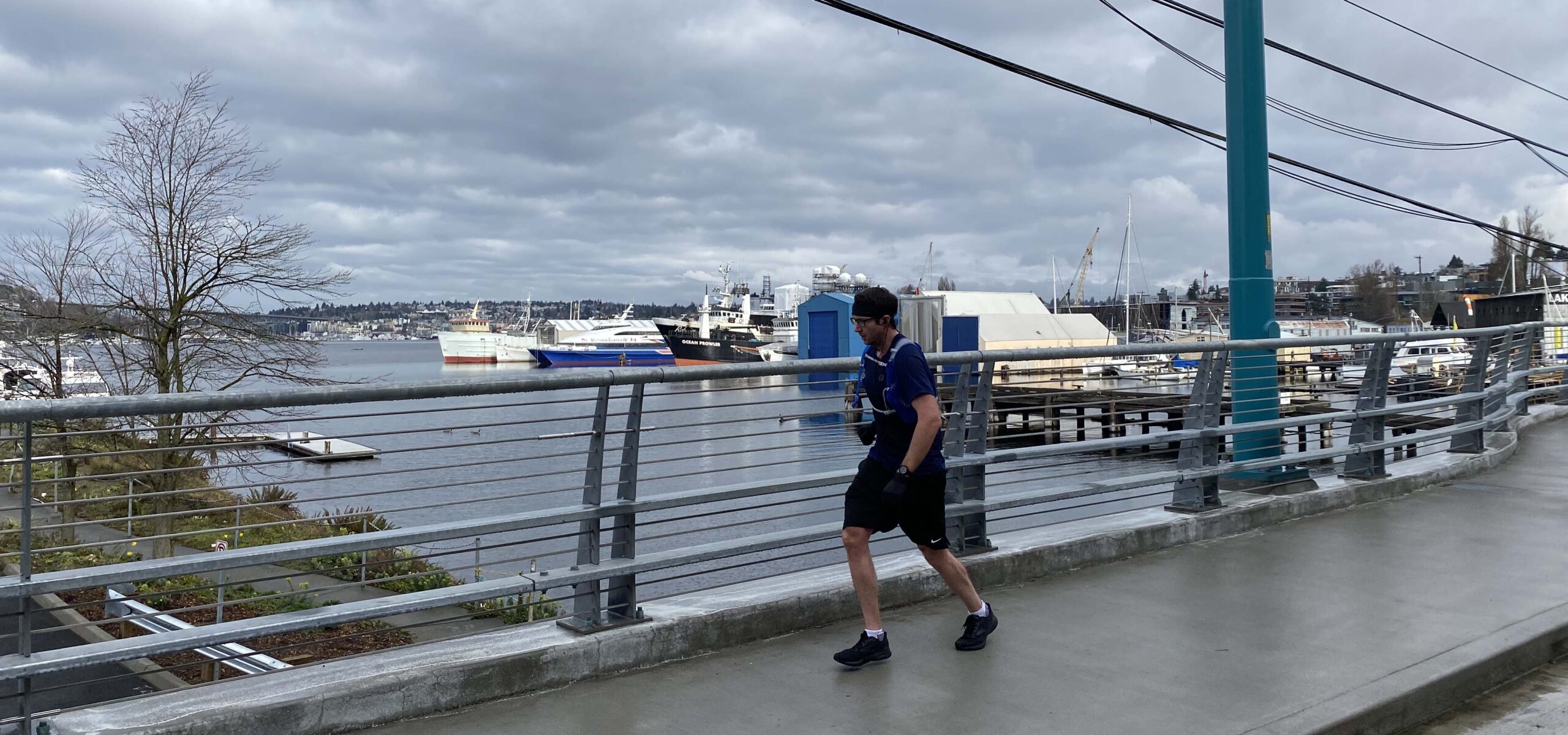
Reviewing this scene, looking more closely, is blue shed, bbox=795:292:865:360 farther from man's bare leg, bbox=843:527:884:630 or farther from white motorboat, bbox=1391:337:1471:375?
man's bare leg, bbox=843:527:884:630

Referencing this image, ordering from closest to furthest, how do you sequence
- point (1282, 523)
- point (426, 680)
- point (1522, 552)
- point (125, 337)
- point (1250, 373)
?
point (426, 680), point (1522, 552), point (1282, 523), point (1250, 373), point (125, 337)

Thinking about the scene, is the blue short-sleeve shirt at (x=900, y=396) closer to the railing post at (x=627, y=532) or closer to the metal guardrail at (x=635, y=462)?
the metal guardrail at (x=635, y=462)

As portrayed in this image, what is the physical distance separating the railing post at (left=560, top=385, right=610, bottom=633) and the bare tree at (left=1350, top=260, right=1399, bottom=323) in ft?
334

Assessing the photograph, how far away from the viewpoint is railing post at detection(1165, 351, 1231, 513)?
8.04 meters

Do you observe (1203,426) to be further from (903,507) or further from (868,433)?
(903,507)

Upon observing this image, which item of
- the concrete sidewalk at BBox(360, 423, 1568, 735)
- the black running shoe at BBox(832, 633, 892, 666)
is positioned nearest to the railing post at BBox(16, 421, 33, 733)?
the concrete sidewalk at BBox(360, 423, 1568, 735)

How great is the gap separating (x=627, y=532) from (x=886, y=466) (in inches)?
48.7

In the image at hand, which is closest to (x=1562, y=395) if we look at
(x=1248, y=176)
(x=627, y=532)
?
(x=1248, y=176)

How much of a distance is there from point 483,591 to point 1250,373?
6734mm

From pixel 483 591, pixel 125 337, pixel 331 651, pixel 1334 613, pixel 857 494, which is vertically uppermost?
pixel 125 337

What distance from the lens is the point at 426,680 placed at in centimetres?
443

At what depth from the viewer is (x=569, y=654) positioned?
4859 mm

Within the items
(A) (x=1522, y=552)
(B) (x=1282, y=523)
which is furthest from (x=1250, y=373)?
(A) (x=1522, y=552)

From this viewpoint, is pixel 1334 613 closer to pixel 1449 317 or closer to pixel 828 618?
pixel 828 618
